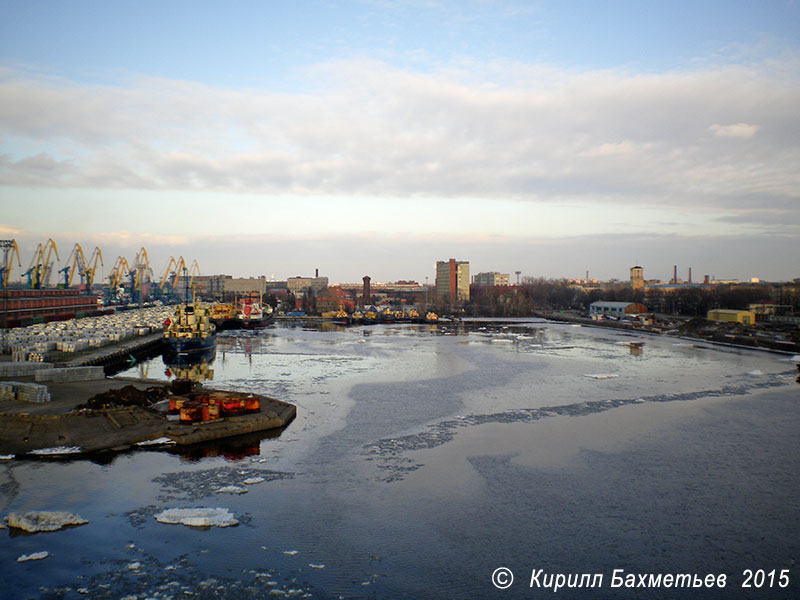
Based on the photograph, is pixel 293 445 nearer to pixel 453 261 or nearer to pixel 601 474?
pixel 601 474

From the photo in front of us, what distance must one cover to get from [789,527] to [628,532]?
6.93 feet

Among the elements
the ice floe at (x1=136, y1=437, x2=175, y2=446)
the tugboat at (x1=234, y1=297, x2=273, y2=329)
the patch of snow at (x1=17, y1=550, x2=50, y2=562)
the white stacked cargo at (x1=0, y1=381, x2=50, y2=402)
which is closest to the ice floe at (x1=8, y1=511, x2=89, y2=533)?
the patch of snow at (x1=17, y1=550, x2=50, y2=562)

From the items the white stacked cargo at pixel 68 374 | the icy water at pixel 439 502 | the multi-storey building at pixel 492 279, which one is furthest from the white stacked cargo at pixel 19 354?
the multi-storey building at pixel 492 279

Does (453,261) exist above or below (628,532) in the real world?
above

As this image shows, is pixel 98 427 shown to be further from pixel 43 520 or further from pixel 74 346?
pixel 74 346

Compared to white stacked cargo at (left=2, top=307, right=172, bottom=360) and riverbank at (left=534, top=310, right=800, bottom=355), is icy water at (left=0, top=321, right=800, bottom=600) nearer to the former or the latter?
white stacked cargo at (left=2, top=307, right=172, bottom=360)

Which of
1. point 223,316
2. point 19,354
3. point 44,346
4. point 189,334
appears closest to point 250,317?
point 223,316

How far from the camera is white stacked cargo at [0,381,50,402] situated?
40.6 ft

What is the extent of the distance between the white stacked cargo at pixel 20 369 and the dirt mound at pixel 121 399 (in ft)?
16.2

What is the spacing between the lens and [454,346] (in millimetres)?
30578

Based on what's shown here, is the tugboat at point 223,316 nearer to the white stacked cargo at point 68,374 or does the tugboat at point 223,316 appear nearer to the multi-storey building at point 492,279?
the white stacked cargo at point 68,374

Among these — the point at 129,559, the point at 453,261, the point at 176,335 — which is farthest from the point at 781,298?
the point at 129,559

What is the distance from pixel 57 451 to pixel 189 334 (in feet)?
51.8

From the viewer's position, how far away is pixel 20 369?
1616 cm
